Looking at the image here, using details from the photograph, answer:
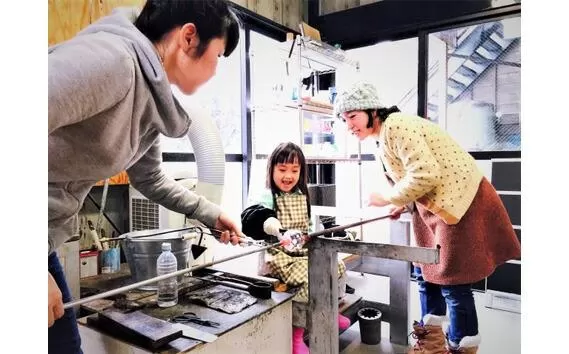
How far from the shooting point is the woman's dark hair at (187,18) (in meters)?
0.61

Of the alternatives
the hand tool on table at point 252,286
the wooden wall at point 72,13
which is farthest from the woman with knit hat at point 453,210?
the wooden wall at point 72,13

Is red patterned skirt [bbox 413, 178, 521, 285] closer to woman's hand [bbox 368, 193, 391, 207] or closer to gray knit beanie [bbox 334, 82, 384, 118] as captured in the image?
woman's hand [bbox 368, 193, 391, 207]

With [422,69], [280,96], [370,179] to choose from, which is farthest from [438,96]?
[280,96]

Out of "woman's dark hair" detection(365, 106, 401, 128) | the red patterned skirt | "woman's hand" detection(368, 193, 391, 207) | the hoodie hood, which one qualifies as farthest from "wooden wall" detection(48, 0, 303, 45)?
the red patterned skirt

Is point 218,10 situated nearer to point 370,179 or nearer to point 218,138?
point 218,138

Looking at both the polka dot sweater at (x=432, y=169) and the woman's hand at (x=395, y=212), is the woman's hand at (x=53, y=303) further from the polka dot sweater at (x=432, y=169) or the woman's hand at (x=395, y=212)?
the woman's hand at (x=395, y=212)

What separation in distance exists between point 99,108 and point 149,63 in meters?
0.10

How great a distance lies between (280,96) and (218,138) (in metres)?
0.61

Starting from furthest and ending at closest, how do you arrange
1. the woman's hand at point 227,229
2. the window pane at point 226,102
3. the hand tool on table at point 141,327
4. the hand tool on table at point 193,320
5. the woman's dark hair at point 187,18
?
the window pane at point 226,102
the woman's hand at point 227,229
the hand tool on table at point 193,320
the hand tool on table at point 141,327
the woman's dark hair at point 187,18

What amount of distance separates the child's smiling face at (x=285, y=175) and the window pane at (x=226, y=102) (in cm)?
28

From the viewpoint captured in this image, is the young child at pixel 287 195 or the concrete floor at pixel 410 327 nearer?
the concrete floor at pixel 410 327

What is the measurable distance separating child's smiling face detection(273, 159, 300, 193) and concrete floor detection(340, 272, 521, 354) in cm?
54

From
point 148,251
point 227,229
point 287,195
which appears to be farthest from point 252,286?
point 287,195

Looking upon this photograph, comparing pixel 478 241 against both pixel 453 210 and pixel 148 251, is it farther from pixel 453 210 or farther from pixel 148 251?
pixel 148 251
